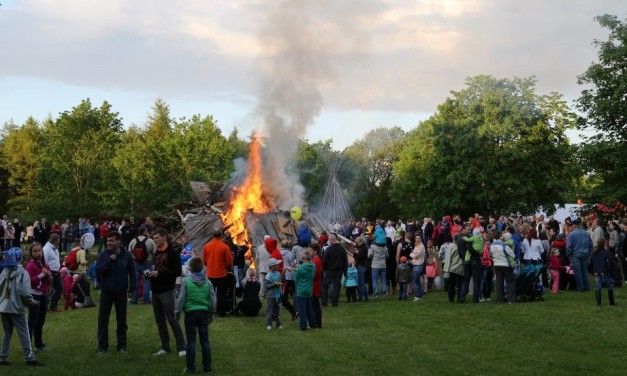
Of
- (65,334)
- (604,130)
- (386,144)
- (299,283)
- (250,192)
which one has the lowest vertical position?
(65,334)

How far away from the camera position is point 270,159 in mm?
31859

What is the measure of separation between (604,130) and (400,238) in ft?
73.1

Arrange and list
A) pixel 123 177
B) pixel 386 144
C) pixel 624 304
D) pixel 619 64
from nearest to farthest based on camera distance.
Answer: pixel 624 304 < pixel 619 64 < pixel 123 177 < pixel 386 144

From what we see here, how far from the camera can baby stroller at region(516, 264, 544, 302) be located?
1964 cm

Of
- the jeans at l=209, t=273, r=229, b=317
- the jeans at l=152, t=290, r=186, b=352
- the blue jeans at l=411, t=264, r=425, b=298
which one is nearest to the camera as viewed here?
the jeans at l=152, t=290, r=186, b=352

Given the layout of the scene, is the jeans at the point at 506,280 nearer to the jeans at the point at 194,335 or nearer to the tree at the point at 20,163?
the jeans at the point at 194,335

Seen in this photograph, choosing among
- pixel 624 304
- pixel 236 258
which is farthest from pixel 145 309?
pixel 624 304

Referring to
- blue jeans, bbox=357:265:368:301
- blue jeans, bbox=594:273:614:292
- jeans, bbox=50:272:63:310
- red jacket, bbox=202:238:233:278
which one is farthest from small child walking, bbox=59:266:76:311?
blue jeans, bbox=594:273:614:292

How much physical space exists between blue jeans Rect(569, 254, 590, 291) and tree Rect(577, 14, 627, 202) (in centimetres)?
1693

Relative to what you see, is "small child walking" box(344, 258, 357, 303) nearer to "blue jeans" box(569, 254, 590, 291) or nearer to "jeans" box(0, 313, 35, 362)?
"blue jeans" box(569, 254, 590, 291)

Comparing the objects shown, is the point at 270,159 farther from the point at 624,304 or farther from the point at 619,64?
the point at 619,64

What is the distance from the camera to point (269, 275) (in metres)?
15.9

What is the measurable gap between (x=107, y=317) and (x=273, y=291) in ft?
13.5

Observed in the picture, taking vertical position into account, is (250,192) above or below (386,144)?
below
